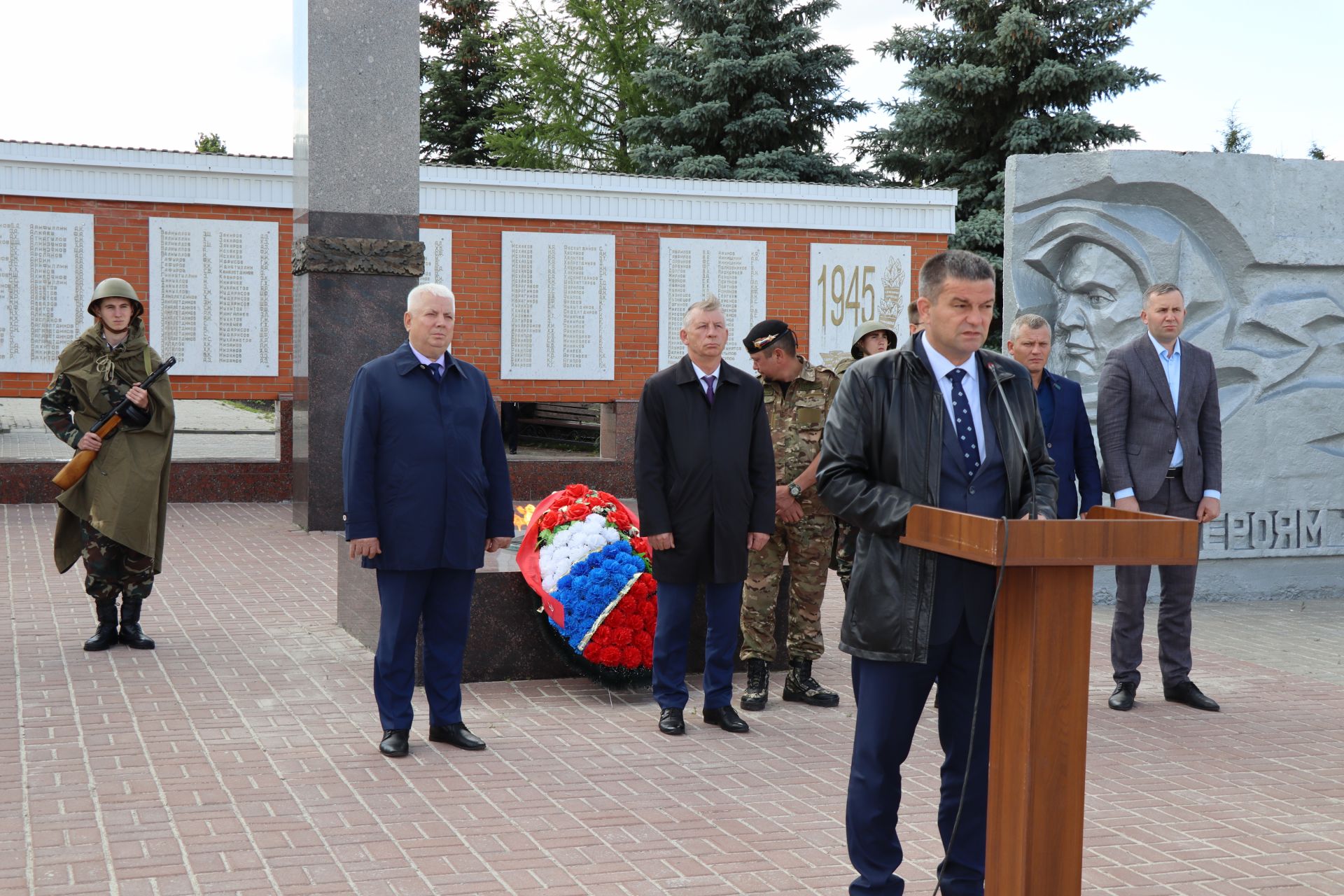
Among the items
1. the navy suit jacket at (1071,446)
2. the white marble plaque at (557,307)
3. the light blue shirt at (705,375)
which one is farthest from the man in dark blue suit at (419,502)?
the white marble plaque at (557,307)

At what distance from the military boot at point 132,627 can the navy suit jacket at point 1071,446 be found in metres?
4.84

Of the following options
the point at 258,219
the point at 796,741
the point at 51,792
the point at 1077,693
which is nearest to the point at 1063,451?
the point at 796,741

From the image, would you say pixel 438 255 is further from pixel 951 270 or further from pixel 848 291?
pixel 951 270

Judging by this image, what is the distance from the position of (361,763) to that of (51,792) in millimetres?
1121

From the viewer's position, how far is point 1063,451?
6703 mm

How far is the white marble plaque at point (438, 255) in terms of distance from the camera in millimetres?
15461

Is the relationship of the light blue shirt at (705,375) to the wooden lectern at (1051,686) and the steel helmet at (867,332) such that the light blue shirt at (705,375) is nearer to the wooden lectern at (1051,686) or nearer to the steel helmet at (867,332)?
the steel helmet at (867,332)

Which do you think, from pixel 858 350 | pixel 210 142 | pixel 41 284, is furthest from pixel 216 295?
pixel 210 142

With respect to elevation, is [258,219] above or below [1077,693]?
above

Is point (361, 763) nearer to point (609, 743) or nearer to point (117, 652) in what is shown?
point (609, 743)

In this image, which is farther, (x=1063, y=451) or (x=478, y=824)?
(x=1063, y=451)

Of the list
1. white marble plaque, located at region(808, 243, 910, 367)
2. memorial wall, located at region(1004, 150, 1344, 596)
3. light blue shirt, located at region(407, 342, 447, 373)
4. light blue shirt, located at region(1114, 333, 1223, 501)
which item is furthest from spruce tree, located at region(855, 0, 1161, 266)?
light blue shirt, located at region(407, 342, 447, 373)

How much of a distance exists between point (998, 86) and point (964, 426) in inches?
812

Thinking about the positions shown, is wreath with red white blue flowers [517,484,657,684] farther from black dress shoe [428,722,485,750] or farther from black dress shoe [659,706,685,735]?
black dress shoe [428,722,485,750]
